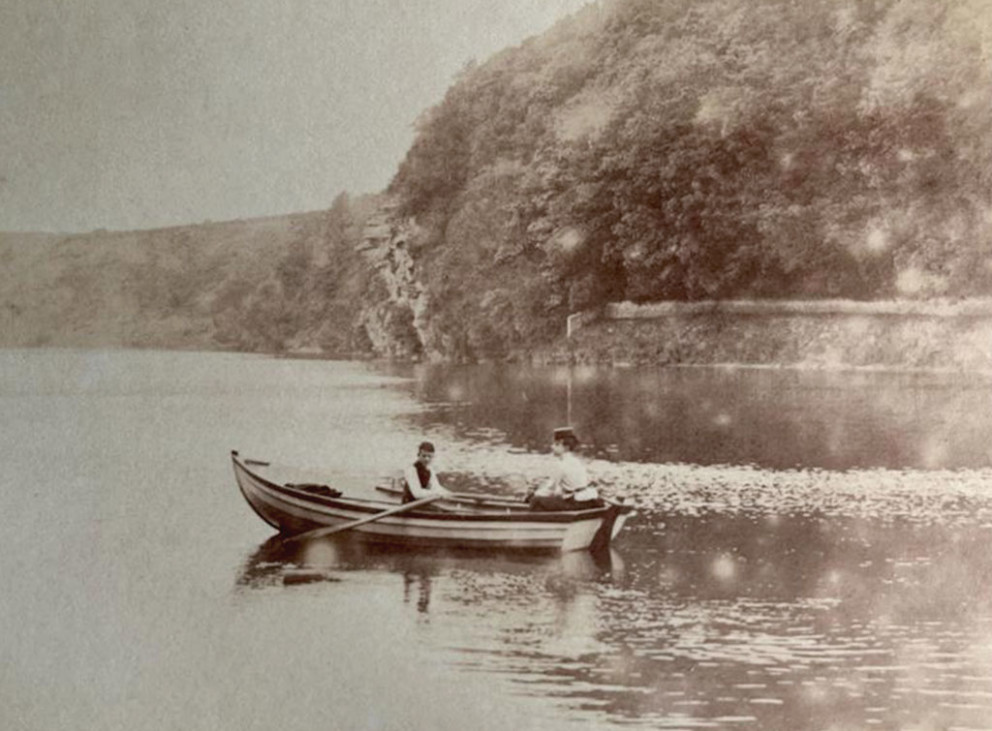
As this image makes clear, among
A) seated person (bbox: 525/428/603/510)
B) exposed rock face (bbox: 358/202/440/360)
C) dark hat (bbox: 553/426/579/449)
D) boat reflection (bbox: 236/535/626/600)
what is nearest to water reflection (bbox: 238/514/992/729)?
boat reflection (bbox: 236/535/626/600)

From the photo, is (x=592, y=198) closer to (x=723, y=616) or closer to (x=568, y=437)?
(x=568, y=437)

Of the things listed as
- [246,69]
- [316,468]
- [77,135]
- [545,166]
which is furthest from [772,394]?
[77,135]

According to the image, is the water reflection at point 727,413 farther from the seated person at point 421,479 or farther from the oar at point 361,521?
the oar at point 361,521

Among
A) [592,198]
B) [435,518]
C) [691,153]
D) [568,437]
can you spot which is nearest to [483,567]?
[435,518]

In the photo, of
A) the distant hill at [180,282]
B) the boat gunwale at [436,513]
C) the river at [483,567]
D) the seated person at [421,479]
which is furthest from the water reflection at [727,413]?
the distant hill at [180,282]

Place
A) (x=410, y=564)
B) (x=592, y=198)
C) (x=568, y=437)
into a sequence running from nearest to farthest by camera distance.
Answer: (x=410, y=564)
(x=568, y=437)
(x=592, y=198)

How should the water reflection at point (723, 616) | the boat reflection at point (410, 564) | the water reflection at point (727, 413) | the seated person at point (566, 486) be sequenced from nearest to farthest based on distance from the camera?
the water reflection at point (723, 616)
the boat reflection at point (410, 564)
the seated person at point (566, 486)
the water reflection at point (727, 413)

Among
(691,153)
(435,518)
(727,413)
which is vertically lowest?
(435,518)
